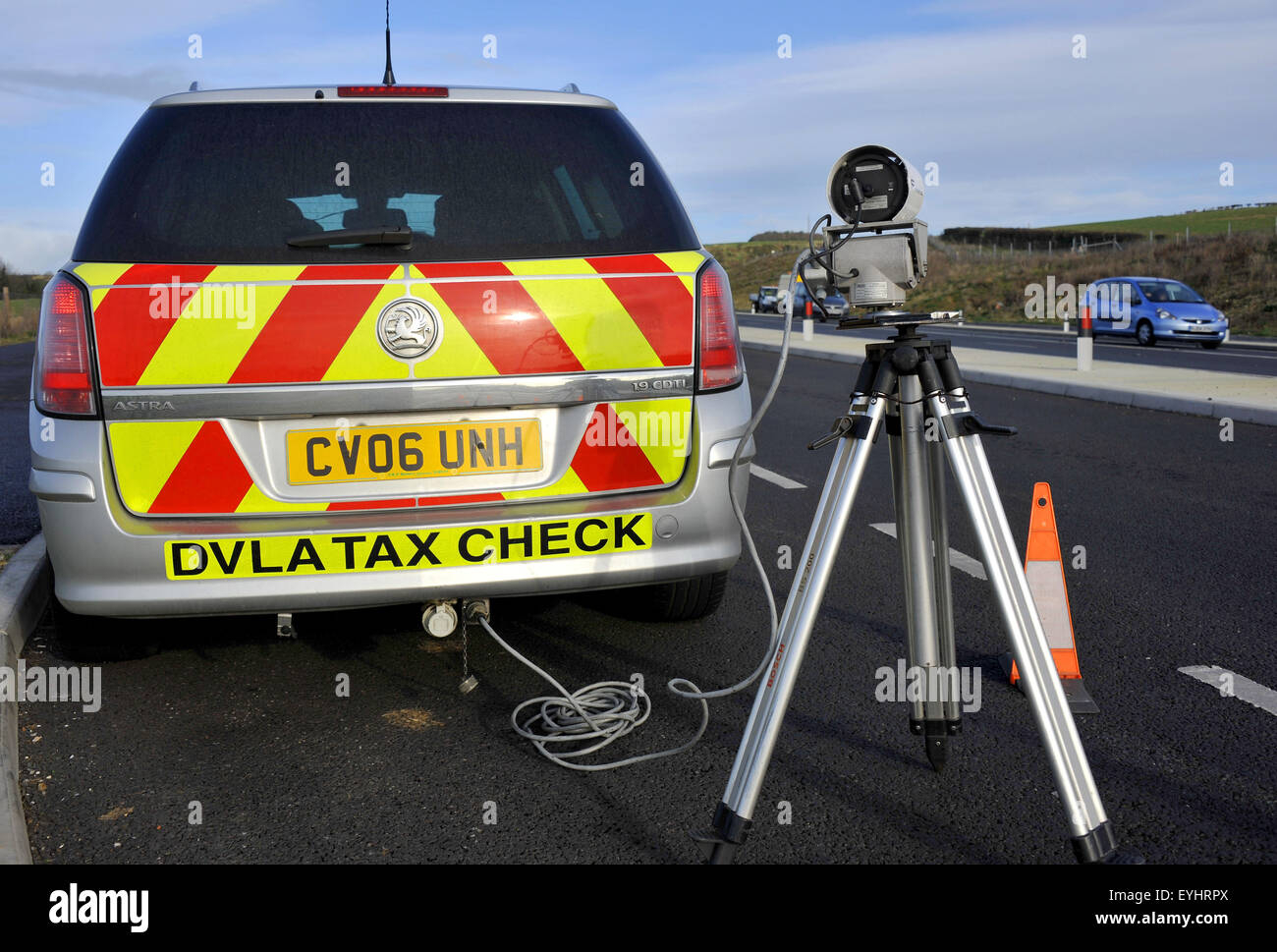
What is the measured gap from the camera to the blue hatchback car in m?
24.1

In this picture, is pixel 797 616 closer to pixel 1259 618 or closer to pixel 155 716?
pixel 155 716

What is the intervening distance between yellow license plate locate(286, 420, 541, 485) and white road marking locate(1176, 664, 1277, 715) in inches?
86.4

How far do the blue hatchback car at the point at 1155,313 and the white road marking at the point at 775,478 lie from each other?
57.8 ft

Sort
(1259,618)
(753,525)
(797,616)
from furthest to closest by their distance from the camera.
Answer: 1. (753,525)
2. (1259,618)
3. (797,616)

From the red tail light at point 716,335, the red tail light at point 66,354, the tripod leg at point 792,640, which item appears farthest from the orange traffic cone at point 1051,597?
the red tail light at point 66,354

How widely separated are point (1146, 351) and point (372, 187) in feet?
71.2

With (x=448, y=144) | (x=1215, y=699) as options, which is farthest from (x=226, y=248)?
(x=1215, y=699)

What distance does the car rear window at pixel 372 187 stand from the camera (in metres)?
3.18

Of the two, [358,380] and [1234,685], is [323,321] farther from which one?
[1234,685]

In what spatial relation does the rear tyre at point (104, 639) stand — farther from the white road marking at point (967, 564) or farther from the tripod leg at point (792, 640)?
the white road marking at point (967, 564)

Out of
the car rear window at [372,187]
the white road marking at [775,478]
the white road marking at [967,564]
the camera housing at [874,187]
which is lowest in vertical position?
the white road marking at [967,564]

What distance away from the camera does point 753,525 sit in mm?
6062

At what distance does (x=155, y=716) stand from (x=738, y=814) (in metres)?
1.98

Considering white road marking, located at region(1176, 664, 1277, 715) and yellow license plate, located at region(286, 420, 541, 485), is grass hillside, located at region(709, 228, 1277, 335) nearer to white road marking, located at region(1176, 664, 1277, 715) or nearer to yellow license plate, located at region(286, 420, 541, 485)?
white road marking, located at region(1176, 664, 1277, 715)
